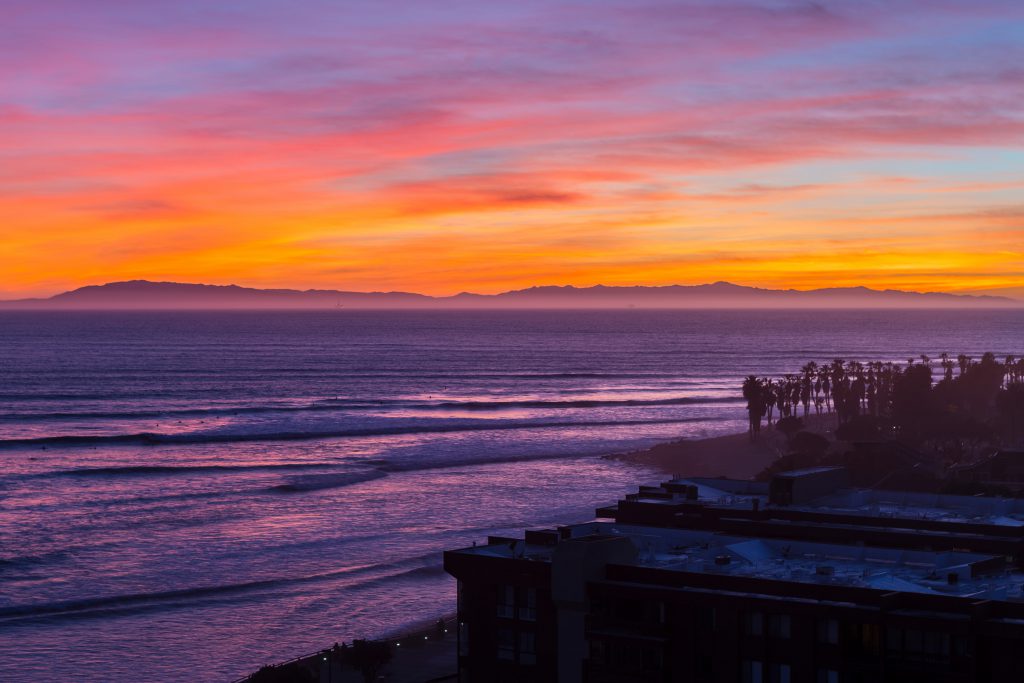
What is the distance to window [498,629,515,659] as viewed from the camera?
35.2m

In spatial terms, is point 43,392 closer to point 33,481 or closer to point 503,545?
point 33,481

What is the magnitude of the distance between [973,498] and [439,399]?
119288 millimetres

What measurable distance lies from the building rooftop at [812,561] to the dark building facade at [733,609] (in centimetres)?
6

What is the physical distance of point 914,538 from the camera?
40031 mm

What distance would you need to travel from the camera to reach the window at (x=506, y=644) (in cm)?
3516

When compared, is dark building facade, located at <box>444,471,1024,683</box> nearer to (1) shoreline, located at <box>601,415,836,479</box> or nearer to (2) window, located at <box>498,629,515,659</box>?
(2) window, located at <box>498,629,515,659</box>

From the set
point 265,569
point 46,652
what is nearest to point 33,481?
point 265,569

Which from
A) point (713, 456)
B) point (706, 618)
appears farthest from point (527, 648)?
point (713, 456)

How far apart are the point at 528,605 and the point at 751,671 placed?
22.4 ft

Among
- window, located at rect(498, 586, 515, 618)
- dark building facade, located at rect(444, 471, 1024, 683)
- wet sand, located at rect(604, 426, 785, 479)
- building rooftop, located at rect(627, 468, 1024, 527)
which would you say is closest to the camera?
dark building facade, located at rect(444, 471, 1024, 683)

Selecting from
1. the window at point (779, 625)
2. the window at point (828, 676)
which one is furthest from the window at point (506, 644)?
the window at point (828, 676)

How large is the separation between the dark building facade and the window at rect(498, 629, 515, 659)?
0.13 ft

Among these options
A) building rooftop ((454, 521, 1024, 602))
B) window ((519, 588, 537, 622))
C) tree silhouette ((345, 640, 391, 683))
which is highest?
building rooftop ((454, 521, 1024, 602))

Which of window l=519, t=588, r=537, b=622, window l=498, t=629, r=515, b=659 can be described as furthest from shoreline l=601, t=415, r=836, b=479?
window l=519, t=588, r=537, b=622
